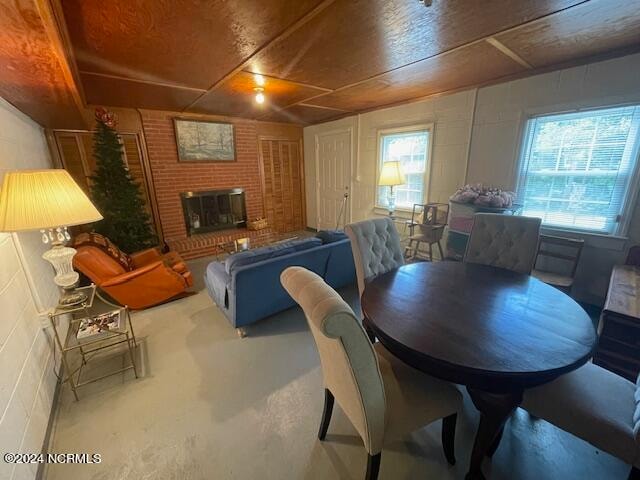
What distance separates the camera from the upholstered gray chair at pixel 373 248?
186 centimetres

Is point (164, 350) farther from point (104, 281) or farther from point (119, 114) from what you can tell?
point (119, 114)

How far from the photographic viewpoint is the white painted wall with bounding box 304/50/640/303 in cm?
230

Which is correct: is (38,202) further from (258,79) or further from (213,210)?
(213,210)

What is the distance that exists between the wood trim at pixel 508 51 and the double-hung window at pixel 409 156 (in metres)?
1.16

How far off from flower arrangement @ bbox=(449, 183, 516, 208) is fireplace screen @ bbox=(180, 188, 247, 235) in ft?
12.0

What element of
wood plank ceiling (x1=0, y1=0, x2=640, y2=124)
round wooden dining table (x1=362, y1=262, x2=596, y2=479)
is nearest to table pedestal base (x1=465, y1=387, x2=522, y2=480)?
round wooden dining table (x1=362, y1=262, x2=596, y2=479)

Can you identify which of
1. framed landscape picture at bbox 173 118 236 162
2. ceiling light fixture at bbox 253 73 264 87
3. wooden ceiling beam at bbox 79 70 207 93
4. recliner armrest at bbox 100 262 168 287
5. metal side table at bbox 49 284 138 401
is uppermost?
ceiling light fixture at bbox 253 73 264 87

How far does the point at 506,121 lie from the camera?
288 cm

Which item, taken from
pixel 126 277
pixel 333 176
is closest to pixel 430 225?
pixel 333 176

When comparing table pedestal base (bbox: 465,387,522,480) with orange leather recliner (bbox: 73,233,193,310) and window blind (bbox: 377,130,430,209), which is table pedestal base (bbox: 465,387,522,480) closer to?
orange leather recliner (bbox: 73,233,193,310)

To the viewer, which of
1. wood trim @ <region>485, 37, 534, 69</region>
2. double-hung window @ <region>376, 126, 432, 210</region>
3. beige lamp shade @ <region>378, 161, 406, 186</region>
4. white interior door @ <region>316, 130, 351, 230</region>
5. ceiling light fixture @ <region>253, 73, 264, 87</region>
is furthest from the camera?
white interior door @ <region>316, 130, 351, 230</region>

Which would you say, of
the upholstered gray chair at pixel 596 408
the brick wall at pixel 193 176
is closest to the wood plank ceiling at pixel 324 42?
the brick wall at pixel 193 176

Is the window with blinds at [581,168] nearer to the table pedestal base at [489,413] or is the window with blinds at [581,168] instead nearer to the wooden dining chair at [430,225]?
the wooden dining chair at [430,225]

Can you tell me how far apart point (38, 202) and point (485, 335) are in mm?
2243
